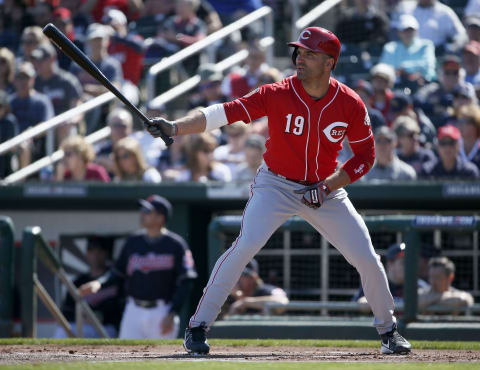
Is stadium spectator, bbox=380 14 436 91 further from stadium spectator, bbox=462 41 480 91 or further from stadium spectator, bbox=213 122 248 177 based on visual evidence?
stadium spectator, bbox=213 122 248 177

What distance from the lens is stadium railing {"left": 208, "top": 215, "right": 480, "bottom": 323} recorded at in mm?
8062

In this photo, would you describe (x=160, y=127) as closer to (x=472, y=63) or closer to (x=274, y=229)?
(x=274, y=229)

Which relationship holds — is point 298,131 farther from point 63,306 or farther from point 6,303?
point 63,306

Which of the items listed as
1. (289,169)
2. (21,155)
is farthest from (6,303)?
(289,169)

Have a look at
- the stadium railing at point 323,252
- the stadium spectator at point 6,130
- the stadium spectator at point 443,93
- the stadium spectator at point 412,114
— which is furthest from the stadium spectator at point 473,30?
the stadium spectator at point 6,130

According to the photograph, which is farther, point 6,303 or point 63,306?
point 63,306

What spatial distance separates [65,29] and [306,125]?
8389mm

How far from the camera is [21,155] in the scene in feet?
36.2

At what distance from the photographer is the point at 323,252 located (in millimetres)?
9289

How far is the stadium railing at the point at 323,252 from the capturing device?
8.06m

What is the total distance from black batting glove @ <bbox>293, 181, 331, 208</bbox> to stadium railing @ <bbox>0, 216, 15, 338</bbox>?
3.73m

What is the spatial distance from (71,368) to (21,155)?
20.3ft

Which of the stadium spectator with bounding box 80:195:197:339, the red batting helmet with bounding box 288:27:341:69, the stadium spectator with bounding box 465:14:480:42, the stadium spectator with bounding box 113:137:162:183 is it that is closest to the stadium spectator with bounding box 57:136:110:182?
the stadium spectator with bounding box 113:137:162:183

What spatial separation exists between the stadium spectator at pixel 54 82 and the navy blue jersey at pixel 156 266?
10.3ft
